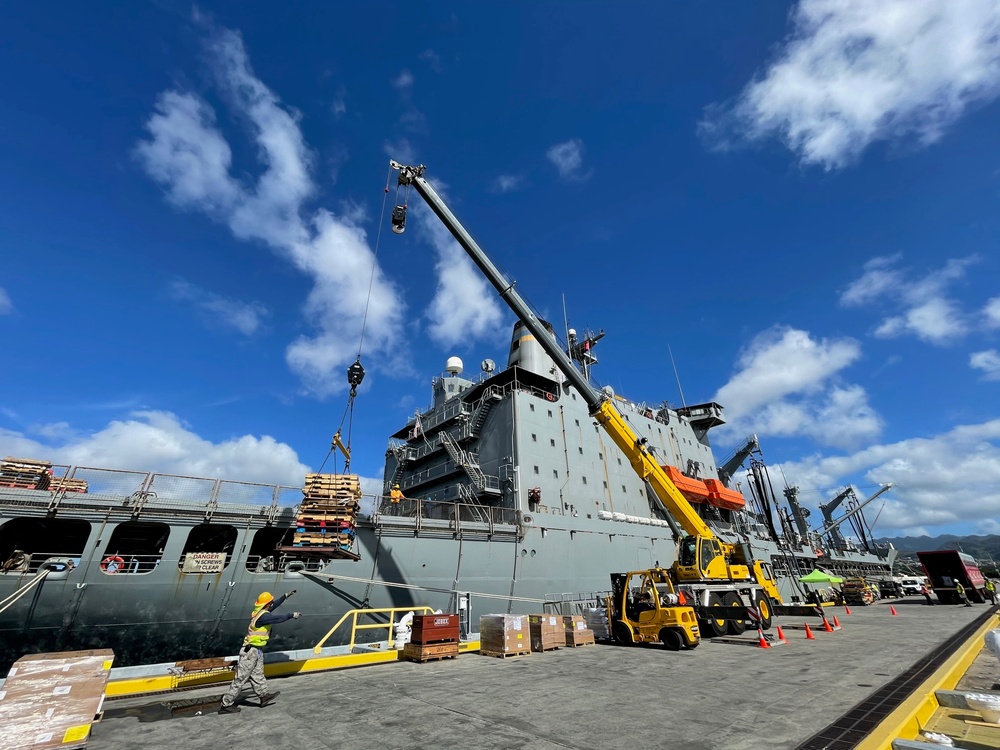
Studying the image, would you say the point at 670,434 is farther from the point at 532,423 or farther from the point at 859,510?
the point at 859,510

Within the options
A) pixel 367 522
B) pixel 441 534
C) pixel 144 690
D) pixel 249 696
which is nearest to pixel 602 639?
pixel 441 534

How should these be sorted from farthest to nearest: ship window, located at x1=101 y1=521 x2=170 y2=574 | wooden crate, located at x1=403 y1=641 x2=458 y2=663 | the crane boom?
the crane boom → ship window, located at x1=101 y1=521 x2=170 y2=574 → wooden crate, located at x1=403 y1=641 x2=458 y2=663

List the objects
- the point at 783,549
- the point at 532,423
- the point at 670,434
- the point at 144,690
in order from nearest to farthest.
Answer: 1. the point at 144,690
2. the point at 532,423
3. the point at 670,434
4. the point at 783,549

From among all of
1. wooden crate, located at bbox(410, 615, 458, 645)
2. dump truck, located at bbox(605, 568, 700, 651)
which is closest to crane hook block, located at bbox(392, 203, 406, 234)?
wooden crate, located at bbox(410, 615, 458, 645)

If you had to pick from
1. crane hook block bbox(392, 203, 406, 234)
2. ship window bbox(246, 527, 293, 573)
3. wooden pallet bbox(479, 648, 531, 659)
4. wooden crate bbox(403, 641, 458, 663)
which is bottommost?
wooden pallet bbox(479, 648, 531, 659)

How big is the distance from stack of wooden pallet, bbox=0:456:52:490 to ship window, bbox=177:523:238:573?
387 cm

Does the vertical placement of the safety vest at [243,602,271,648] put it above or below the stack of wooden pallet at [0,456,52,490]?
below

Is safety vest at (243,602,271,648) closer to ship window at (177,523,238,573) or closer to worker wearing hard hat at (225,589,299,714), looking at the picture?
worker wearing hard hat at (225,589,299,714)

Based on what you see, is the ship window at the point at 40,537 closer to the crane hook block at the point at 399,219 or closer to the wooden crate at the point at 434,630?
the wooden crate at the point at 434,630

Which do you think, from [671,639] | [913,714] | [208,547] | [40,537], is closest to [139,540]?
[208,547]

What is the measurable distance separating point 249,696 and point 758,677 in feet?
29.1

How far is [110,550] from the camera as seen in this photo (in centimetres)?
1521

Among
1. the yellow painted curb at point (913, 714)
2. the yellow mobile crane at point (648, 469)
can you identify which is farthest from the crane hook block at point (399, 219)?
the yellow painted curb at point (913, 714)

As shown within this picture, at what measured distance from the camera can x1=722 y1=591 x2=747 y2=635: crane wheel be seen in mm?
14406
